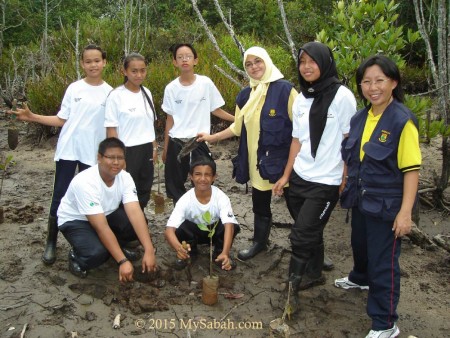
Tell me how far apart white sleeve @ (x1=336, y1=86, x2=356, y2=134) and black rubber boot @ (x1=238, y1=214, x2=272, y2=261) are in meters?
1.25

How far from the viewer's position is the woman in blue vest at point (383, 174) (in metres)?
2.62

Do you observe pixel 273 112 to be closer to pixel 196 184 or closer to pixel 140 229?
pixel 196 184

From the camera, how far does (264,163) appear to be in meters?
3.62

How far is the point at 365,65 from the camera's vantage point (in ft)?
9.04

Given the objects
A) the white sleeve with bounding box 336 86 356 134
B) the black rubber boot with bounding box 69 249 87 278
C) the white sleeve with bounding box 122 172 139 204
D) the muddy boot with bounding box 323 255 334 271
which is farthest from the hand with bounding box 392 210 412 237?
the black rubber boot with bounding box 69 249 87 278

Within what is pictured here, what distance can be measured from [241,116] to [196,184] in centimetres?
66

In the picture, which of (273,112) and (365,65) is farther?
(273,112)

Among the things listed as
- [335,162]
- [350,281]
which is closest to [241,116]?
[335,162]

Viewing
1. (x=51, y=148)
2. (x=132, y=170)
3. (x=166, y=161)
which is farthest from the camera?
(x=51, y=148)

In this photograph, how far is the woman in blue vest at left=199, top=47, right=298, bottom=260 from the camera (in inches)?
140

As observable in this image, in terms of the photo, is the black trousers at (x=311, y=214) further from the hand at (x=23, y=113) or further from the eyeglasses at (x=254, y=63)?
the hand at (x=23, y=113)

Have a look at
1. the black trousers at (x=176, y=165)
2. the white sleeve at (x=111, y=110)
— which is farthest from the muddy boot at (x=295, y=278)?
the white sleeve at (x=111, y=110)

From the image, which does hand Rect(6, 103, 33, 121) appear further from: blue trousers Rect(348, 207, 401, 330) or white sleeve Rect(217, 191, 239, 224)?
blue trousers Rect(348, 207, 401, 330)

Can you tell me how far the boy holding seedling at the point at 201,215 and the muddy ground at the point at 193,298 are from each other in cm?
26
